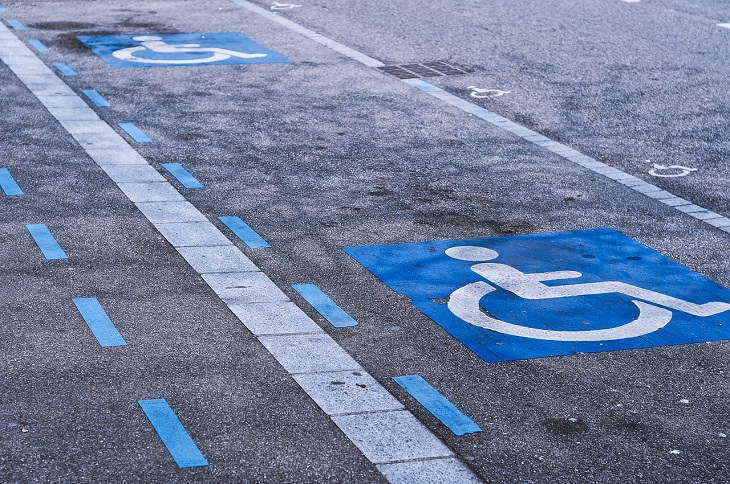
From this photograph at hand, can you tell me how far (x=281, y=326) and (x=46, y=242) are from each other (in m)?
2.29

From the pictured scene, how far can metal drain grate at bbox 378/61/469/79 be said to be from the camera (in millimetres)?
14031

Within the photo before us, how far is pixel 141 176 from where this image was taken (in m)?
9.34

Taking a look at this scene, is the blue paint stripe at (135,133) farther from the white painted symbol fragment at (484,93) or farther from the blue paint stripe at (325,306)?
the white painted symbol fragment at (484,93)

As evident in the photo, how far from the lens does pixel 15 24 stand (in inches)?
651

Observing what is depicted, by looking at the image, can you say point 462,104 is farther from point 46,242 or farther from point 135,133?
point 46,242

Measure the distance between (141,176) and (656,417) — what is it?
548 centimetres

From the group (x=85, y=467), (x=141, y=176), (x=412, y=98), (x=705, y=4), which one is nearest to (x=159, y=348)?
(x=85, y=467)

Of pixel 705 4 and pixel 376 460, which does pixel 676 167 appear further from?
pixel 705 4

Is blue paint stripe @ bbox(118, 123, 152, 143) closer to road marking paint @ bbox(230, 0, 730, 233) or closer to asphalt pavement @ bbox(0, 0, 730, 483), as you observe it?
asphalt pavement @ bbox(0, 0, 730, 483)

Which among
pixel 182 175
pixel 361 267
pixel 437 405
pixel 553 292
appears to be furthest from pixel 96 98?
pixel 437 405

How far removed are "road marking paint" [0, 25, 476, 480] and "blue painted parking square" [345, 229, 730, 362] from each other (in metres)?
0.83

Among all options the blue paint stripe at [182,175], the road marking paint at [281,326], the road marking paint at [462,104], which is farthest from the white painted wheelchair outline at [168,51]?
the blue paint stripe at [182,175]

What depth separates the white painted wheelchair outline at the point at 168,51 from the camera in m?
14.2

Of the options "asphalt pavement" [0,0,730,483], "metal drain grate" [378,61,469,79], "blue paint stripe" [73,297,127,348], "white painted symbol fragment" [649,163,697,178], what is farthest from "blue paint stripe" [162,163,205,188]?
"metal drain grate" [378,61,469,79]
